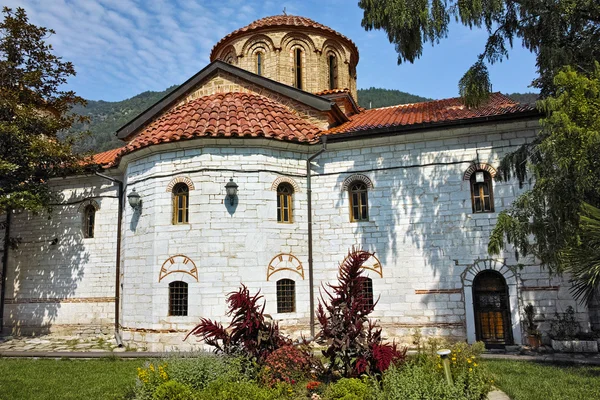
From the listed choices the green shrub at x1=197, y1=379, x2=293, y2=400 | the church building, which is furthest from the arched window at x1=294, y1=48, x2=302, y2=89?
the green shrub at x1=197, y1=379, x2=293, y2=400

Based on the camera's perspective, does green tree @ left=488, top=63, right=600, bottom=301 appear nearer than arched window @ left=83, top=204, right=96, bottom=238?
Yes

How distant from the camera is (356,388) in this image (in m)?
6.11

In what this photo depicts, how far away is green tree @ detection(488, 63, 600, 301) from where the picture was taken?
24.1 feet

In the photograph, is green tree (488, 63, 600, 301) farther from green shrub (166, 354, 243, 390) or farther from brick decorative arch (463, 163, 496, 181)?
green shrub (166, 354, 243, 390)

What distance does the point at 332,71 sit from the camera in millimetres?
17844

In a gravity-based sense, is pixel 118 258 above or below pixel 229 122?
below

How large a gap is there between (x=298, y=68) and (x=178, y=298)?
984 cm

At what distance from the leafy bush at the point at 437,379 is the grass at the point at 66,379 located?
4209 mm

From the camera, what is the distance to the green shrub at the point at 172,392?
609 centimetres

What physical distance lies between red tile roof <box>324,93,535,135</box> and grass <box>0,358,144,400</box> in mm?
8112

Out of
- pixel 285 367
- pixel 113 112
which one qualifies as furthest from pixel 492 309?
pixel 113 112

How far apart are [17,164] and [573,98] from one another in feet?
47.9

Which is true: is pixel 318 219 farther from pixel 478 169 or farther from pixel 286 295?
pixel 478 169

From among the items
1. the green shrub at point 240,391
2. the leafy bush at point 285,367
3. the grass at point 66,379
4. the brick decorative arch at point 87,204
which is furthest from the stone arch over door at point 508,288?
the brick decorative arch at point 87,204
